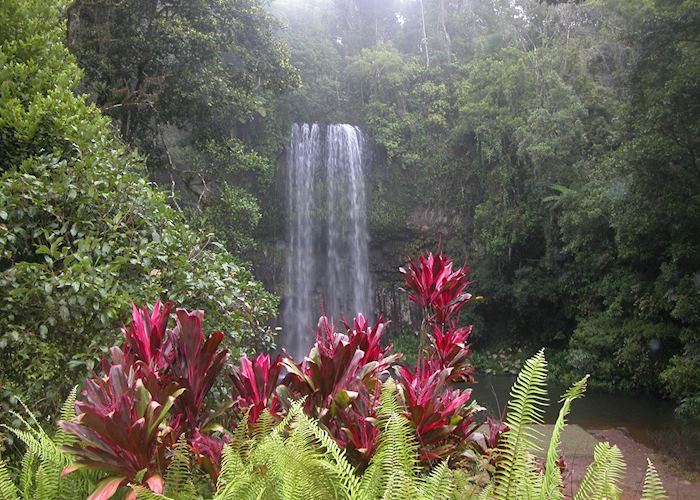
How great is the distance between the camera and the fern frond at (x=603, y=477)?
103cm

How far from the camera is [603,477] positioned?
3.40 ft

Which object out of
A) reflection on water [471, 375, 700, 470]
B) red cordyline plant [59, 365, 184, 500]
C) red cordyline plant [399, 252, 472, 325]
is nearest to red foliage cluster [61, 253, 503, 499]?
red cordyline plant [59, 365, 184, 500]

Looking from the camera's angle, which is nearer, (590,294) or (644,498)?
(644,498)

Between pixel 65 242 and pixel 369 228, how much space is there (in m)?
13.8

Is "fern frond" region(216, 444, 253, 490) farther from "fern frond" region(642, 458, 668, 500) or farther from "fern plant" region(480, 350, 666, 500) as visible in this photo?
"fern frond" region(642, 458, 668, 500)

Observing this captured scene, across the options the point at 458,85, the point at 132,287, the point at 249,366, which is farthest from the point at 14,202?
the point at 458,85

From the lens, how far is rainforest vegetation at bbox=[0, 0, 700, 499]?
4.06 ft

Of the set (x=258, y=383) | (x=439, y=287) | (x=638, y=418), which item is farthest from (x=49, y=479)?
(x=638, y=418)

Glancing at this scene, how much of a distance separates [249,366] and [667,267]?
10503mm

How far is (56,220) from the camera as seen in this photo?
9.71 feet

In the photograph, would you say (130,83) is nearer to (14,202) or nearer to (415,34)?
(14,202)

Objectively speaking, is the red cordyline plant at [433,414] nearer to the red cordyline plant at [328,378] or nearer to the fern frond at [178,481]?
the red cordyline plant at [328,378]

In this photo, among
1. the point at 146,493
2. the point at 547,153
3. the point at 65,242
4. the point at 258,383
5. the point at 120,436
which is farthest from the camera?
the point at 547,153

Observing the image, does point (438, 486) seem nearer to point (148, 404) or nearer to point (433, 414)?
point (433, 414)
